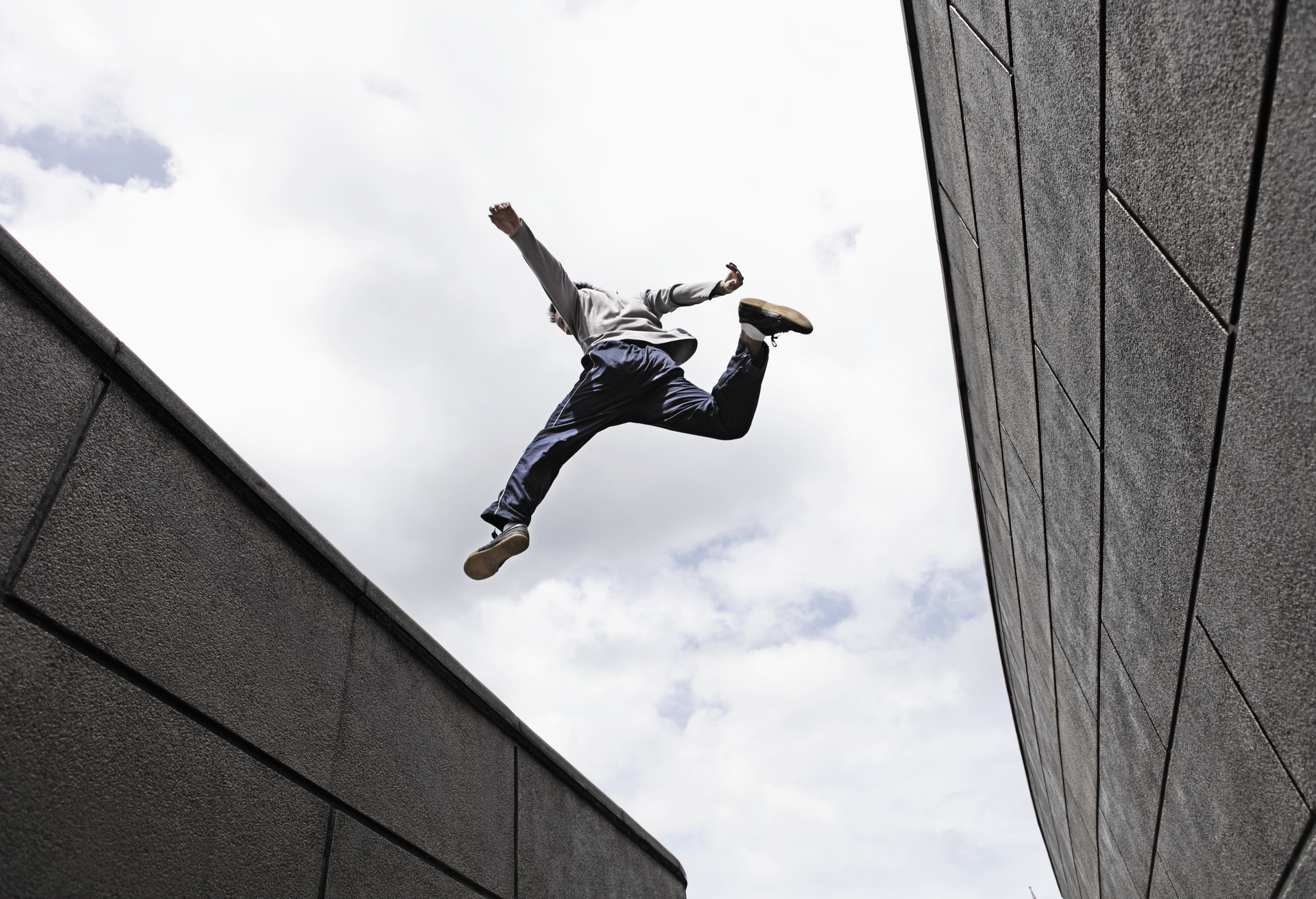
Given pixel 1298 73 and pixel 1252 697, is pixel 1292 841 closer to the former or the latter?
pixel 1252 697

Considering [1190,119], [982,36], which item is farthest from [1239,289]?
[982,36]

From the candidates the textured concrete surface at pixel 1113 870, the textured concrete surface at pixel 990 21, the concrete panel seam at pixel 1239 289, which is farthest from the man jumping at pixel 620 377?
→ the textured concrete surface at pixel 1113 870

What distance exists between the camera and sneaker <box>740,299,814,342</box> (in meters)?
5.67

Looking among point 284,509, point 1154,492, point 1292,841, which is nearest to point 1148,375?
point 1154,492

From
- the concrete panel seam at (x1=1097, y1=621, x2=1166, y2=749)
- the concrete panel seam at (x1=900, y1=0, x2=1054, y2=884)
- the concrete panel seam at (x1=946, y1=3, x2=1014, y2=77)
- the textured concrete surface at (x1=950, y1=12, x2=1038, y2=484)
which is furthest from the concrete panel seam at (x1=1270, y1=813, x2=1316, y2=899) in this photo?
the concrete panel seam at (x1=900, y1=0, x2=1054, y2=884)

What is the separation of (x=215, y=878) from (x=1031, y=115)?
4262mm

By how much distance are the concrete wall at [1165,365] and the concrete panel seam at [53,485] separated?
11.7 feet

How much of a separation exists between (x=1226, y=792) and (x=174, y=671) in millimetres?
3909

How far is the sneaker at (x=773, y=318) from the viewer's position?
567cm

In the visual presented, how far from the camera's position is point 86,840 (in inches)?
116

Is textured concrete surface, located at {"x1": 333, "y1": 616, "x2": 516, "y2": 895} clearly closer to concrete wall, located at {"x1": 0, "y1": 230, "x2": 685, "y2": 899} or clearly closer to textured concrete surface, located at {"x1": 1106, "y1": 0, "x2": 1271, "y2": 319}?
concrete wall, located at {"x1": 0, "y1": 230, "x2": 685, "y2": 899}

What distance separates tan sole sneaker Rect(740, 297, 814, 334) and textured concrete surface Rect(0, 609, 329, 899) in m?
3.60

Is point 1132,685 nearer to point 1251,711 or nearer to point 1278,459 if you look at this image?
point 1251,711

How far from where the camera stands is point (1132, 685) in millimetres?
4352
